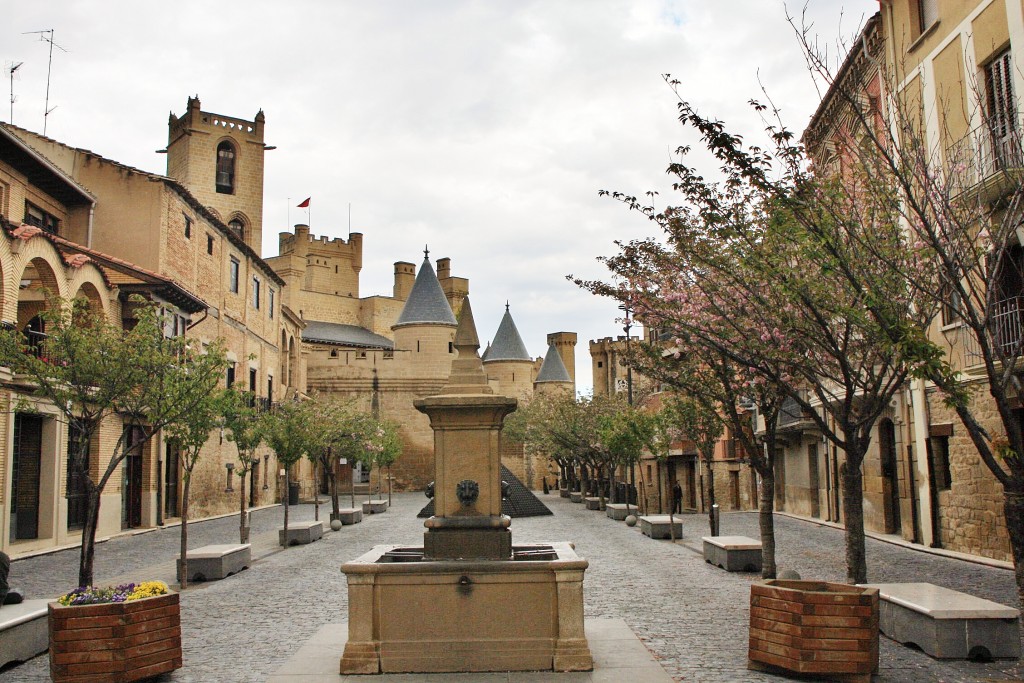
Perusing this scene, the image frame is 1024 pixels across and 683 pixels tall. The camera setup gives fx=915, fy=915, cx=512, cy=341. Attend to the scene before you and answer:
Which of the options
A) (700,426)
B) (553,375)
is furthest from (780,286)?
(553,375)

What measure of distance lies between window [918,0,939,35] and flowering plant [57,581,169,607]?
15.9 metres

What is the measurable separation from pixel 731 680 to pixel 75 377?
9.79 m

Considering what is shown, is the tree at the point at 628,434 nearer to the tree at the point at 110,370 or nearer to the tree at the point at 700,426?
the tree at the point at 700,426

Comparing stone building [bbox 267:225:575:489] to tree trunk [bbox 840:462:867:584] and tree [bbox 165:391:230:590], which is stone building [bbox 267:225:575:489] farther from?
tree trunk [bbox 840:462:867:584]

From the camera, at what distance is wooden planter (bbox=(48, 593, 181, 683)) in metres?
7.03

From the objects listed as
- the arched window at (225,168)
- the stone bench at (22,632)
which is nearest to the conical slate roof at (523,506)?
the stone bench at (22,632)

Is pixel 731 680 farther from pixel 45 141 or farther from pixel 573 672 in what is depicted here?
pixel 45 141

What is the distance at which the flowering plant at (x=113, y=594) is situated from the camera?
737 centimetres

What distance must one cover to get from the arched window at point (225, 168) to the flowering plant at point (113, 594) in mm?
39930

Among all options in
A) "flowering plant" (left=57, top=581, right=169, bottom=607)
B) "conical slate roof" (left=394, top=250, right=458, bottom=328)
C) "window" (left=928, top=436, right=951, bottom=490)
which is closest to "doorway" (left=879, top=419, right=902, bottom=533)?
"window" (left=928, top=436, right=951, bottom=490)

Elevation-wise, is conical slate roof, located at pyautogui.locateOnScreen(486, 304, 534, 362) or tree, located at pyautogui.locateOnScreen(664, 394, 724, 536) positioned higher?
conical slate roof, located at pyautogui.locateOnScreen(486, 304, 534, 362)

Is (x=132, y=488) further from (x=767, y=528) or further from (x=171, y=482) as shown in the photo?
(x=767, y=528)

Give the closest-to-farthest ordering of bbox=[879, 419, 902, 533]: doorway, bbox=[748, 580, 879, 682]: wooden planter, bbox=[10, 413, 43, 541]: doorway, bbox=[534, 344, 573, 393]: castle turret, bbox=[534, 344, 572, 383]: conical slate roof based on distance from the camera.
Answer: bbox=[748, 580, 879, 682]: wooden planter, bbox=[10, 413, 43, 541]: doorway, bbox=[879, 419, 902, 533]: doorway, bbox=[534, 344, 573, 393]: castle turret, bbox=[534, 344, 572, 383]: conical slate roof

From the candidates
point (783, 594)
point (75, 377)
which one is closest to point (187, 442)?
point (75, 377)
